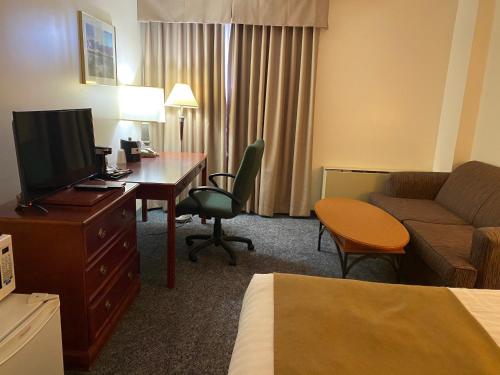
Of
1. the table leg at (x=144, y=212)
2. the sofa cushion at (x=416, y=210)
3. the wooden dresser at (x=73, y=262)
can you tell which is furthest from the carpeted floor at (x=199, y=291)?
the sofa cushion at (x=416, y=210)

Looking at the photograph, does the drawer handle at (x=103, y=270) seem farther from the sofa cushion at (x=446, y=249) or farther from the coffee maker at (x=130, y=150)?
the sofa cushion at (x=446, y=249)

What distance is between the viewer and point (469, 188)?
10.2 ft

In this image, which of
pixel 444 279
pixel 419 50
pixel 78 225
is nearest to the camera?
pixel 78 225

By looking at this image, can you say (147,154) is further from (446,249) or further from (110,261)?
(446,249)

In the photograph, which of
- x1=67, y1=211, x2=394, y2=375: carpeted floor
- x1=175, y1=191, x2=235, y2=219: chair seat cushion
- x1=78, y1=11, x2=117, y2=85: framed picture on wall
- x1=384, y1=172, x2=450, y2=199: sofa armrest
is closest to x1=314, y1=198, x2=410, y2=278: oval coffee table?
x1=67, y1=211, x2=394, y2=375: carpeted floor

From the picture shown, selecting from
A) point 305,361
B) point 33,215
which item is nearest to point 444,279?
point 305,361

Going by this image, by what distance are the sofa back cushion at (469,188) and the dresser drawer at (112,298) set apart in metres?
2.54

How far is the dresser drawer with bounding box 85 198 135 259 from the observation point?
5.86 ft

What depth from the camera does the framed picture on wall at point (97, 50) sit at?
2752 millimetres

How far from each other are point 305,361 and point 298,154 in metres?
3.14

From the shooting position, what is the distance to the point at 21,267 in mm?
1721

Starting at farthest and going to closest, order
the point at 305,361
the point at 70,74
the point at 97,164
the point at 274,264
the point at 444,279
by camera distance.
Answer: the point at 274,264 → the point at 70,74 → the point at 97,164 → the point at 444,279 → the point at 305,361

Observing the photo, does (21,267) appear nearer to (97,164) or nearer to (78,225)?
(78,225)

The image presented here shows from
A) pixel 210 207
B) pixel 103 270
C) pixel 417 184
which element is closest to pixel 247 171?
pixel 210 207
